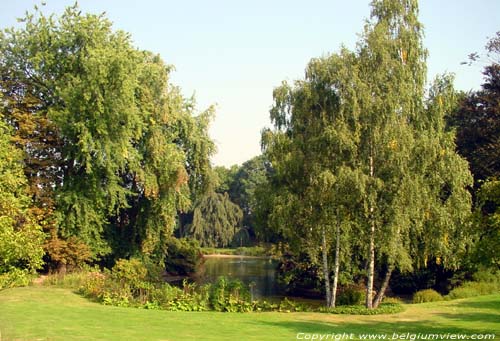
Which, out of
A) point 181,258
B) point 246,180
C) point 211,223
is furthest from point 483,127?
point 246,180

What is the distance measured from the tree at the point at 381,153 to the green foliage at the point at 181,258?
75.5ft

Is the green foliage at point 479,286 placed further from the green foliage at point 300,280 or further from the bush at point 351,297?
the green foliage at point 300,280

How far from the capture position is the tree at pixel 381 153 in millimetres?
20359

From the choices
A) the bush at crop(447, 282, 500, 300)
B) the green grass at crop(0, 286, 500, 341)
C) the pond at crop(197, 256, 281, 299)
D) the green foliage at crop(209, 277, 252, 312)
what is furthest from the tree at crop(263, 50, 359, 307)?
the pond at crop(197, 256, 281, 299)

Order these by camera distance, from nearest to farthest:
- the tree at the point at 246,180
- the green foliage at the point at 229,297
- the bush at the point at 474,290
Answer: the green foliage at the point at 229,297 → the bush at the point at 474,290 → the tree at the point at 246,180

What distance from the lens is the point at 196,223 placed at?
213 ft

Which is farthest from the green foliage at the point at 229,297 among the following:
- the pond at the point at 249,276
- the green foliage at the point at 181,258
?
the green foliage at the point at 181,258

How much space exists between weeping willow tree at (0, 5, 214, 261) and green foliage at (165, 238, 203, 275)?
12.4 m

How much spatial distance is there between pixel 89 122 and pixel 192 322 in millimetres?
14744

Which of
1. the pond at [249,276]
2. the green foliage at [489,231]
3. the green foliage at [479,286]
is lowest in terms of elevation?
the pond at [249,276]

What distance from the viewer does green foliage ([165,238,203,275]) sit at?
43.7 m

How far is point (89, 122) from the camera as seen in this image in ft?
88.3

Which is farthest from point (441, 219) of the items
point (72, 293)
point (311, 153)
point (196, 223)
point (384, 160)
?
point (196, 223)

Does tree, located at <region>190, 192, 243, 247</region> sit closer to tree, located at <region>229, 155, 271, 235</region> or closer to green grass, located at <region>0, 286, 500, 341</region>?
tree, located at <region>229, 155, 271, 235</region>
